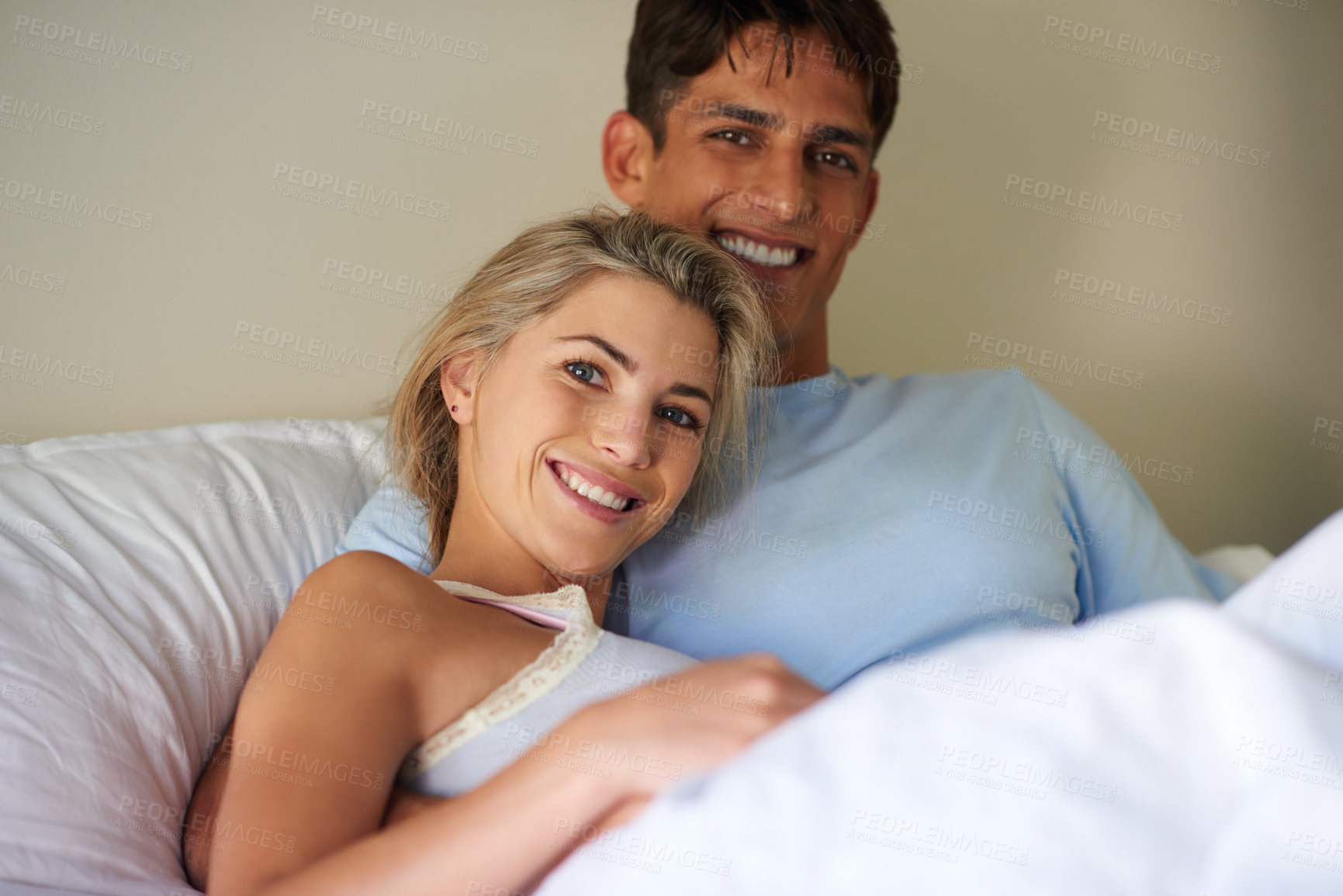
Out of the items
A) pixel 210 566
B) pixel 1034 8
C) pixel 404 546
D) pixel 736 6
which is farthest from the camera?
pixel 1034 8

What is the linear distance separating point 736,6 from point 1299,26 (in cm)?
133

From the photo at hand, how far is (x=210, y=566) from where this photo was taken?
1083 millimetres

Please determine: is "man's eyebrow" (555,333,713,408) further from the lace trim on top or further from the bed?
the bed

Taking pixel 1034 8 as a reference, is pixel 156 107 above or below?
below

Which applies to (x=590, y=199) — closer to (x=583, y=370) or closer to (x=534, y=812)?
(x=583, y=370)

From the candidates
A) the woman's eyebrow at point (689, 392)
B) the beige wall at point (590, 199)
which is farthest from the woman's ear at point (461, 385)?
the beige wall at point (590, 199)

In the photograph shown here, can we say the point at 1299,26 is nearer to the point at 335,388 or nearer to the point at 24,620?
the point at 335,388

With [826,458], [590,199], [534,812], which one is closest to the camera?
[534,812]

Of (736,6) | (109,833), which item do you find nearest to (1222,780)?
(109,833)

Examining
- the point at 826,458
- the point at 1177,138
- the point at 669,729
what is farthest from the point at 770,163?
the point at 1177,138

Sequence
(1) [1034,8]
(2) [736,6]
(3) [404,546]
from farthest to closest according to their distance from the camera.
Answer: (1) [1034,8] < (2) [736,6] < (3) [404,546]

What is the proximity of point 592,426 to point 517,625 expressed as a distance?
0.24 metres

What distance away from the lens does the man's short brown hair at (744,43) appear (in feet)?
4.67

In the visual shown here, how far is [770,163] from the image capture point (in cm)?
143
